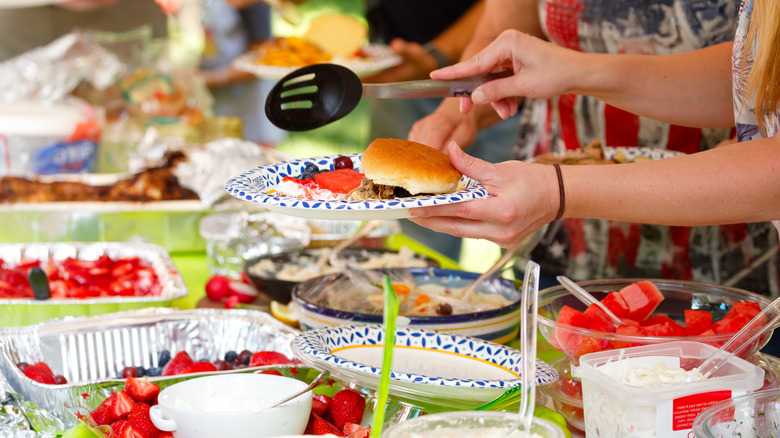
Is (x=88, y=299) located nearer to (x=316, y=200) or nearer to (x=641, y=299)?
(x=316, y=200)

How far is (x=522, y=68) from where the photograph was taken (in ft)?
4.75

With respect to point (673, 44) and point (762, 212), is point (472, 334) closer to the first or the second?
point (762, 212)

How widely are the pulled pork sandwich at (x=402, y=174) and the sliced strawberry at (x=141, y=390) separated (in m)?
0.38

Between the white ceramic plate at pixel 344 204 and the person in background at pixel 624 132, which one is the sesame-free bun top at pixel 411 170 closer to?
the white ceramic plate at pixel 344 204

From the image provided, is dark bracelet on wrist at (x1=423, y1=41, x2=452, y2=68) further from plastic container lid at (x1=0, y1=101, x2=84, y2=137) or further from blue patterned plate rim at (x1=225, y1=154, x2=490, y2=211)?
blue patterned plate rim at (x1=225, y1=154, x2=490, y2=211)

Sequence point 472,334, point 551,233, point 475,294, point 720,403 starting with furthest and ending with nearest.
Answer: point 551,233 → point 475,294 → point 472,334 → point 720,403

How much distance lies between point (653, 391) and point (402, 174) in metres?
0.44

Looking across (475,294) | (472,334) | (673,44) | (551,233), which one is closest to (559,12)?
(673,44)

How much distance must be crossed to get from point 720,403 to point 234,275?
1.34 m

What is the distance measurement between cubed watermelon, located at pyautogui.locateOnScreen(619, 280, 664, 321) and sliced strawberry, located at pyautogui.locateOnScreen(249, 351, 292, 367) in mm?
532

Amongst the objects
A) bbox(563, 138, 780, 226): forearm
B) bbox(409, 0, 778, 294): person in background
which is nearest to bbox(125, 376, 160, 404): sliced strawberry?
bbox(563, 138, 780, 226): forearm

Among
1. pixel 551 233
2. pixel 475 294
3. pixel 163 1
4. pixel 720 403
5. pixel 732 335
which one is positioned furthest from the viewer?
pixel 163 1

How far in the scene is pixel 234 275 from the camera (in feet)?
6.38

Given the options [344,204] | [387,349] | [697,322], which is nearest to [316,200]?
[344,204]
